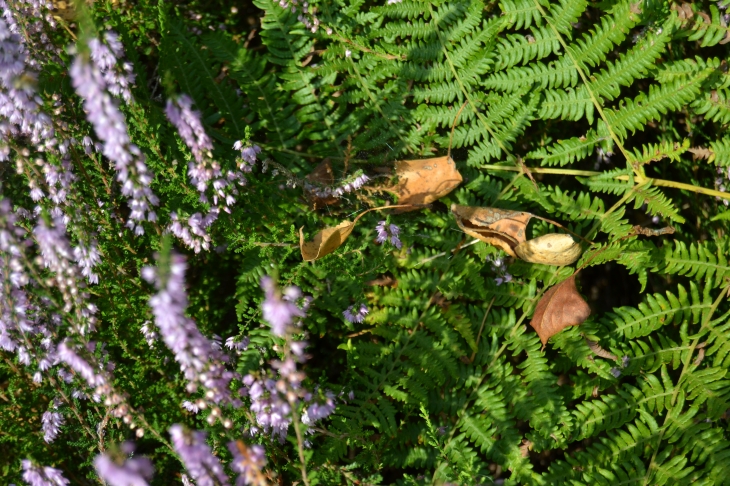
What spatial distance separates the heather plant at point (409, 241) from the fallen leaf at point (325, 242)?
0.03 meters

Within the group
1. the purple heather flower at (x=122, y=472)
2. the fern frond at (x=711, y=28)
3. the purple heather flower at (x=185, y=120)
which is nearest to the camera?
the purple heather flower at (x=122, y=472)

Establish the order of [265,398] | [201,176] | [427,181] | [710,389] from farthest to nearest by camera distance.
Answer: [427,181] < [710,389] < [201,176] < [265,398]

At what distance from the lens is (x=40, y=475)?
110 inches

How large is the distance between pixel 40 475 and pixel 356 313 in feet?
6.84

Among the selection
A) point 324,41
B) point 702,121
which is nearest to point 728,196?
point 702,121

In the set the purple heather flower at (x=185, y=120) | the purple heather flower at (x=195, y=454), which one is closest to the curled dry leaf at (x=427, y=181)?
the purple heather flower at (x=185, y=120)

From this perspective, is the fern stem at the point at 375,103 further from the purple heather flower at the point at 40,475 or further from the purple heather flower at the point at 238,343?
the purple heather flower at the point at 40,475

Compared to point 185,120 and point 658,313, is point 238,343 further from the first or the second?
point 658,313

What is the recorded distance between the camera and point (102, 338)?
414cm

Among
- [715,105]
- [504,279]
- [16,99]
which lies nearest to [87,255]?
[16,99]

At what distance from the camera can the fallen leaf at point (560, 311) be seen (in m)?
4.06

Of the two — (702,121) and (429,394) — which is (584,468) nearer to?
(429,394)

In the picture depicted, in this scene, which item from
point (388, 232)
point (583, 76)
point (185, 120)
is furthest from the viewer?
point (583, 76)

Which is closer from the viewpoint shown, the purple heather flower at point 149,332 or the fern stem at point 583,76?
the purple heather flower at point 149,332
